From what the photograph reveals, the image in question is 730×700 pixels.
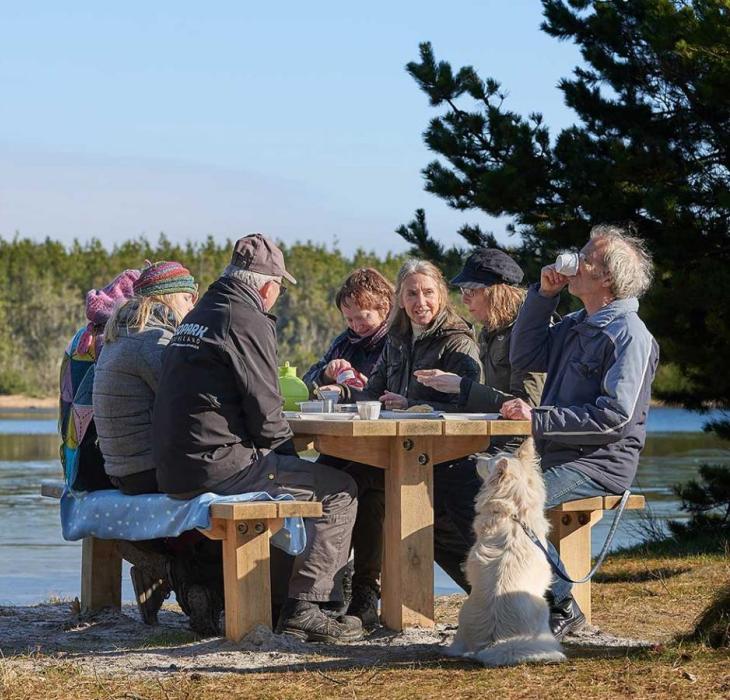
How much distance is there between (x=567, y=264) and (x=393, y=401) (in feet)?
3.46

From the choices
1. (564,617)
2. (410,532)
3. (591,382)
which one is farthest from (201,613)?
(591,382)

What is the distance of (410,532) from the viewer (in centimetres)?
506

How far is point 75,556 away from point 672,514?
19.5 ft

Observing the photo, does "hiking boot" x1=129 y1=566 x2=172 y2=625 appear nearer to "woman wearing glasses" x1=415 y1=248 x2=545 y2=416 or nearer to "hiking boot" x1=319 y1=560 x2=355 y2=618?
"hiking boot" x1=319 y1=560 x2=355 y2=618

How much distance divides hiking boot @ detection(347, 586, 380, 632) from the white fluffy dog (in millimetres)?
1003

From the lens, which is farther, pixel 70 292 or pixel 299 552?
pixel 70 292

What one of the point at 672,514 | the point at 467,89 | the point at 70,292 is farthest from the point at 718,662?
the point at 70,292

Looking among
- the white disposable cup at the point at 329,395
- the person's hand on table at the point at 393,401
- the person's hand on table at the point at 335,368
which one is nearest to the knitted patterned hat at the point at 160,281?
the white disposable cup at the point at 329,395

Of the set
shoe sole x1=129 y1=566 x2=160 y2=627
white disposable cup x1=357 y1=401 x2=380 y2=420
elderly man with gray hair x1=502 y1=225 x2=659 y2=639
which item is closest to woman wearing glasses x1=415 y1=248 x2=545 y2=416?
elderly man with gray hair x1=502 y1=225 x2=659 y2=639

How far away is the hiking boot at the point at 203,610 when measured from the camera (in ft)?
17.0

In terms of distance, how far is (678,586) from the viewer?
6.59 meters

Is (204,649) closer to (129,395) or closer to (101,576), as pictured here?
(129,395)

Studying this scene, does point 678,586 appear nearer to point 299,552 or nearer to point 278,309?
point 299,552

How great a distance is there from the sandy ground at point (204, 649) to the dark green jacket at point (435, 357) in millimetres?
1030
